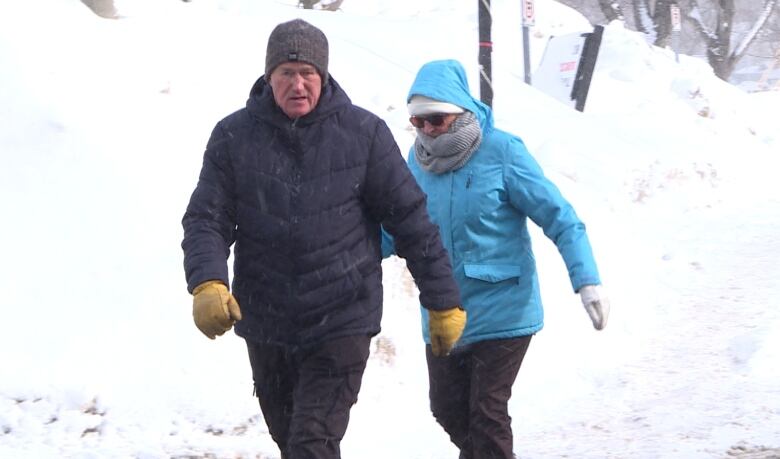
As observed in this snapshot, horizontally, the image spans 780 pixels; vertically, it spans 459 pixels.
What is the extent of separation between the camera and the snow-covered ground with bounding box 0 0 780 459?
597cm

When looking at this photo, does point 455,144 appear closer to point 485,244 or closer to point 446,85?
point 446,85

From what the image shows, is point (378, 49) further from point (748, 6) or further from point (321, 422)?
point (748, 6)

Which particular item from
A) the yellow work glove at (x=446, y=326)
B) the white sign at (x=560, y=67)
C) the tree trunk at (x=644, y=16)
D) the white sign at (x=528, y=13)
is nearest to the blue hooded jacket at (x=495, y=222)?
the yellow work glove at (x=446, y=326)

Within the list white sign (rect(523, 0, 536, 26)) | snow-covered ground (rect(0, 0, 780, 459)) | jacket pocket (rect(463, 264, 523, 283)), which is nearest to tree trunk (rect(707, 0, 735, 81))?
white sign (rect(523, 0, 536, 26))

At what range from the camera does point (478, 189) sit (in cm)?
422

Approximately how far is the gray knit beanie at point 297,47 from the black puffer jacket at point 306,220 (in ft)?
0.32

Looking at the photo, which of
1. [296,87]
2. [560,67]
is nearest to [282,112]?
[296,87]

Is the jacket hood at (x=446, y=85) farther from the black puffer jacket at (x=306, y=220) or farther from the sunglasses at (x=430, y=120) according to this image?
the black puffer jacket at (x=306, y=220)

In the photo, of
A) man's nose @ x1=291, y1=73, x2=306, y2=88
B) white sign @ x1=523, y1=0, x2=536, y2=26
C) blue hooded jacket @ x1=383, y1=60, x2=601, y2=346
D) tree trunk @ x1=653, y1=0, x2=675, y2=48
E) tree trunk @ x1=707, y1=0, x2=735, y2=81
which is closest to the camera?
man's nose @ x1=291, y1=73, x2=306, y2=88

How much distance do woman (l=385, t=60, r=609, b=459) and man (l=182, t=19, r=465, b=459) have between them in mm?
543

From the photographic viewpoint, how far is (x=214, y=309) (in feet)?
11.0

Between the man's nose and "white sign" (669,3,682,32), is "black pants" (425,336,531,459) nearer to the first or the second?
the man's nose

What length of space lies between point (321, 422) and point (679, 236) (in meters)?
8.52

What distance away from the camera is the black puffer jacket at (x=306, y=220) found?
3.52 m
